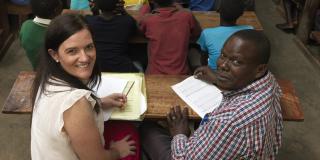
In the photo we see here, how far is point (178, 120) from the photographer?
1964 millimetres

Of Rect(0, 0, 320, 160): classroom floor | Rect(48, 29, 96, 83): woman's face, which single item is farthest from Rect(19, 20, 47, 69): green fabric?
Rect(48, 29, 96, 83): woman's face

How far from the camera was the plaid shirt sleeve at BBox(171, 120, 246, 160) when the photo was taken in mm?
1480

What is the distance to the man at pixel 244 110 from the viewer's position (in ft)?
4.79

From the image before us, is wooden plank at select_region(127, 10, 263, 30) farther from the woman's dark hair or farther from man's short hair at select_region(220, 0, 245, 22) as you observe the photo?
the woman's dark hair

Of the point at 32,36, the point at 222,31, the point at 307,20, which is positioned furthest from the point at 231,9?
the point at 307,20

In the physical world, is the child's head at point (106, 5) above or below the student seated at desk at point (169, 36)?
above

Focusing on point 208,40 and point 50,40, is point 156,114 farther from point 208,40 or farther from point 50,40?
point 208,40

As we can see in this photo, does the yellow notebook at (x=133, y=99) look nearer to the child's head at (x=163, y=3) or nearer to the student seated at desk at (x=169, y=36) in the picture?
the student seated at desk at (x=169, y=36)

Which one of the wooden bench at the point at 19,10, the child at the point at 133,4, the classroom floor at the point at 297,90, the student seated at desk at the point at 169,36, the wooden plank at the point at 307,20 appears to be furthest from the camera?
the wooden plank at the point at 307,20

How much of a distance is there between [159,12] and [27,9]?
2015 mm

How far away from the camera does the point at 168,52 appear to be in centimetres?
277

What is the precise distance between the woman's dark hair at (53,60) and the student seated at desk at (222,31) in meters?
1.25

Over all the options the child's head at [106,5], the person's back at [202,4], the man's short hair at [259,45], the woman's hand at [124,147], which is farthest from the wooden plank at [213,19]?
the man's short hair at [259,45]

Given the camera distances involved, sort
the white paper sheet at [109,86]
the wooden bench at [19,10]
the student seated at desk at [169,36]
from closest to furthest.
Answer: the white paper sheet at [109,86]
the student seated at desk at [169,36]
the wooden bench at [19,10]
